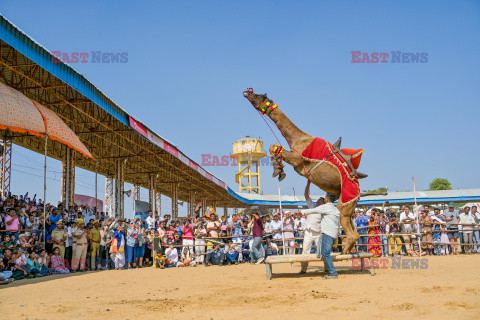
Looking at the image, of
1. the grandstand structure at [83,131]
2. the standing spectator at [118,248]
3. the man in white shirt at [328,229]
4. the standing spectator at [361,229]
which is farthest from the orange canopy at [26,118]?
the standing spectator at [361,229]

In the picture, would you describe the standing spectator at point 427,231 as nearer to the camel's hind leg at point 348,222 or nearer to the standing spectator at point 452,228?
the standing spectator at point 452,228

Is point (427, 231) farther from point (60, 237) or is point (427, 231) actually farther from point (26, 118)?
point (26, 118)

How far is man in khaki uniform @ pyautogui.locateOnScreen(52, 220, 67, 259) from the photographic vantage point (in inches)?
536

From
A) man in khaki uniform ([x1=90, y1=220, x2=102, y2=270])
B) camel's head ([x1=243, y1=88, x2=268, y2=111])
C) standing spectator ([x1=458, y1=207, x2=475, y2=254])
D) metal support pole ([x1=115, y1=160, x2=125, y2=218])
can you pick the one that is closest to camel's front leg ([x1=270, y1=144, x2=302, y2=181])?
camel's head ([x1=243, y1=88, x2=268, y2=111])

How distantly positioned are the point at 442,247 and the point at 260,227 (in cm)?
880

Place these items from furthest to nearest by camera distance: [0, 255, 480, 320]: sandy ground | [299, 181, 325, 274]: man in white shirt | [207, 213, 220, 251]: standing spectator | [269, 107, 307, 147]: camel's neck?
[207, 213, 220, 251]: standing spectator
[299, 181, 325, 274]: man in white shirt
[269, 107, 307, 147]: camel's neck
[0, 255, 480, 320]: sandy ground

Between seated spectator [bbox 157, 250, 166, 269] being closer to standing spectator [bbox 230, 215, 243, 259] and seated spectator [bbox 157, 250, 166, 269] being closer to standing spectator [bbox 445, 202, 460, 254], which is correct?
standing spectator [bbox 230, 215, 243, 259]

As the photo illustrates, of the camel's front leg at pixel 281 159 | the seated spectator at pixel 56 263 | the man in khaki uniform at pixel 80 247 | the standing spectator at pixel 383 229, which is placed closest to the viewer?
the camel's front leg at pixel 281 159

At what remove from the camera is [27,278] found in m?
11.9

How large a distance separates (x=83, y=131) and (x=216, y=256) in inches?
348

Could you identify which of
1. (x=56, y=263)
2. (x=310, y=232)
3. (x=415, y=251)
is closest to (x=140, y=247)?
(x=56, y=263)

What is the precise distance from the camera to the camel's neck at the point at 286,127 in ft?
31.0

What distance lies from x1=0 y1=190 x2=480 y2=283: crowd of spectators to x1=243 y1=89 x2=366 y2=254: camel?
167 inches

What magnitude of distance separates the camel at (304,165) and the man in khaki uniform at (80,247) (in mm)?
8473
